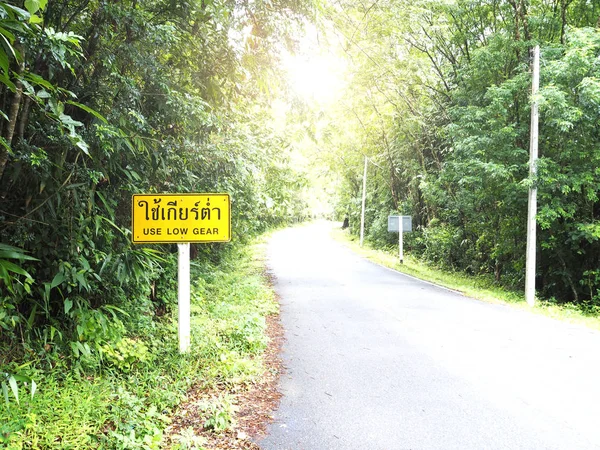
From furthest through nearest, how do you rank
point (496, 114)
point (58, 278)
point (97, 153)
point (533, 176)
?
1. point (496, 114)
2. point (533, 176)
3. point (97, 153)
4. point (58, 278)

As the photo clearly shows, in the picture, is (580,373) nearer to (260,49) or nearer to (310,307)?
(310,307)

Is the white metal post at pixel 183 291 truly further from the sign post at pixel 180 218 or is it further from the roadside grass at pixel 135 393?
the roadside grass at pixel 135 393

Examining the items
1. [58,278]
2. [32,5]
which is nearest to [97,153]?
[58,278]

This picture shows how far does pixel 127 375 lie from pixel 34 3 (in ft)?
11.5

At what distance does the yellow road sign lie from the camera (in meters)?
4.51

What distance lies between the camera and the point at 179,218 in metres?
4.61

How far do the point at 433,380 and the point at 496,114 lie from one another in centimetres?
1018

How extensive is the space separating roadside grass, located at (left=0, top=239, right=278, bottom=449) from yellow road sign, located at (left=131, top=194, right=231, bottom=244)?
1.32m

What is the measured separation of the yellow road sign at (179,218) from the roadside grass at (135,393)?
132 centimetres

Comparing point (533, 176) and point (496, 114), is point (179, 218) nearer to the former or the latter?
point (533, 176)

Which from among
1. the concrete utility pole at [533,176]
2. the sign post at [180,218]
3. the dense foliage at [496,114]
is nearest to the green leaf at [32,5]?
the sign post at [180,218]

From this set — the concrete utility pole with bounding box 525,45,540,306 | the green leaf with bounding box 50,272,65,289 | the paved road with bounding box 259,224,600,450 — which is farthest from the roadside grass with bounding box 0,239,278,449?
the concrete utility pole with bounding box 525,45,540,306

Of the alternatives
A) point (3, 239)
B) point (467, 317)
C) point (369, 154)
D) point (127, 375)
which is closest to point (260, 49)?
point (3, 239)

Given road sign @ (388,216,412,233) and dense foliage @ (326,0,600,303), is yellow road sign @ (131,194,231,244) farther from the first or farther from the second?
road sign @ (388,216,412,233)
